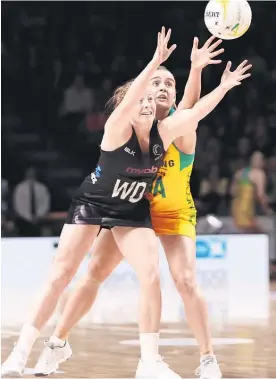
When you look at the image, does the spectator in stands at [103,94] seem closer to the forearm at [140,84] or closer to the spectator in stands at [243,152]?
the spectator in stands at [243,152]

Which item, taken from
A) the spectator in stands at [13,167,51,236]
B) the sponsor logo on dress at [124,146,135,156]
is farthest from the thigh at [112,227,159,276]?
the spectator in stands at [13,167,51,236]

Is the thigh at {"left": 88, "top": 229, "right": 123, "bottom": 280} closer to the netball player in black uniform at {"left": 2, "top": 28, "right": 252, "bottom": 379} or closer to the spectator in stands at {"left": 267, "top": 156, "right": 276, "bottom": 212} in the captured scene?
the netball player in black uniform at {"left": 2, "top": 28, "right": 252, "bottom": 379}

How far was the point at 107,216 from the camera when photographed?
5211mm

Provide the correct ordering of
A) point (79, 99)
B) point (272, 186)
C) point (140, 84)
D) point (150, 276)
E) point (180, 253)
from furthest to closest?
1. point (79, 99)
2. point (272, 186)
3. point (180, 253)
4. point (150, 276)
5. point (140, 84)

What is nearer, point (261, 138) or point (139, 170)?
point (139, 170)

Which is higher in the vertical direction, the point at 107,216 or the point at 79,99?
the point at 79,99

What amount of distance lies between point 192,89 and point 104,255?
3.59ft

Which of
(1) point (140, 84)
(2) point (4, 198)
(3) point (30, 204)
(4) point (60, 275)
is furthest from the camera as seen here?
(2) point (4, 198)

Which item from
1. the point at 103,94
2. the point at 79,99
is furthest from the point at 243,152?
the point at 79,99

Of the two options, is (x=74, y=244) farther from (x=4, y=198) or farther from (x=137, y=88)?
(x=4, y=198)

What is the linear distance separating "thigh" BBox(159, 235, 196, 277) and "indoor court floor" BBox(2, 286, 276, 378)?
29.7 inches

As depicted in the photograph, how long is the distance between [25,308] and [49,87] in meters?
7.05

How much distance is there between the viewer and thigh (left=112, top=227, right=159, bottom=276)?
5082mm

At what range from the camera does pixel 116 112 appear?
16.4 ft
